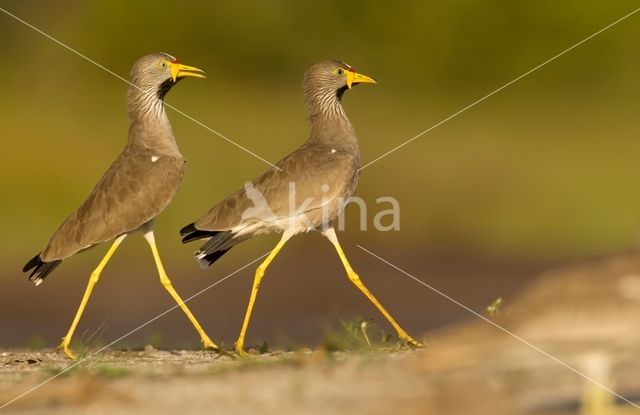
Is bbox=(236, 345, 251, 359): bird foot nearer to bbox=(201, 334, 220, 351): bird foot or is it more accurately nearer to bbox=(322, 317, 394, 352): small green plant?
bbox=(201, 334, 220, 351): bird foot

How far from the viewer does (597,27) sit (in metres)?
21.7

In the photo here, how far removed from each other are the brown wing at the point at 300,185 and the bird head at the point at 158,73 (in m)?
0.95

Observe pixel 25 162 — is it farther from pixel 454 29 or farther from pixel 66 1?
pixel 454 29

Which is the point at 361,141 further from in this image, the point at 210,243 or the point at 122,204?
the point at 122,204

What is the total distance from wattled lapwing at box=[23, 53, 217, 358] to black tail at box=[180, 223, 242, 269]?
252 millimetres

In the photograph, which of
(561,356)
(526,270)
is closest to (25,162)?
(526,270)

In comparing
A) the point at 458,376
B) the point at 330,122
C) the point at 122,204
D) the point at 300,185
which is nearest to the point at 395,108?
the point at 330,122

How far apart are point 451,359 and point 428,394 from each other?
54 cm

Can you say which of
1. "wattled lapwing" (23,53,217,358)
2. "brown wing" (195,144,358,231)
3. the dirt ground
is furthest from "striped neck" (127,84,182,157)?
the dirt ground

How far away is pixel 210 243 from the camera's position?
10266 millimetres

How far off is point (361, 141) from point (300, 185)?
8.86 meters

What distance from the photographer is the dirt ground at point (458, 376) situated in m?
6.21

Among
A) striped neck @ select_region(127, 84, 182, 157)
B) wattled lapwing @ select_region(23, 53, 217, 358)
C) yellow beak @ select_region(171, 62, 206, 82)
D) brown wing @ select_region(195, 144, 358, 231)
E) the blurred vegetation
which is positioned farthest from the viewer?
the blurred vegetation

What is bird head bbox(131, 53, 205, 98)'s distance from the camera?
10.8 m
